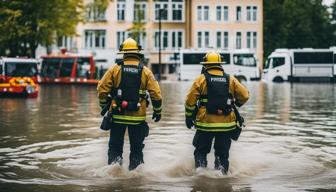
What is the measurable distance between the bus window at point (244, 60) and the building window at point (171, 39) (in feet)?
54.4

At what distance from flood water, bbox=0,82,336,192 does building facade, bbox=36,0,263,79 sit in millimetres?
57338

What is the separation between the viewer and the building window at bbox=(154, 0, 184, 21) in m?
79.0

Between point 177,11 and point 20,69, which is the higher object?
point 177,11

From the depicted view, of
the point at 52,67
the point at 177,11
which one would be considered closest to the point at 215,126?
the point at 52,67

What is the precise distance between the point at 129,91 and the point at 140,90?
17 centimetres

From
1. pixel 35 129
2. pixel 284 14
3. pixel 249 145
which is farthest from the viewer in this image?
pixel 284 14

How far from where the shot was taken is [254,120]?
19734 millimetres

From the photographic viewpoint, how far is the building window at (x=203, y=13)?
7956cm

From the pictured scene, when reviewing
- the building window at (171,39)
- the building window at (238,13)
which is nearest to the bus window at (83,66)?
the building window at (171,39)

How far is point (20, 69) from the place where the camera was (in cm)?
3803

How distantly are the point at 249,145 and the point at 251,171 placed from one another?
3270 mm

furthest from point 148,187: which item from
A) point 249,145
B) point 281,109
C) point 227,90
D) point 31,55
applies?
point 31,55

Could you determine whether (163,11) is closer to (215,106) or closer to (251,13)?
(251,13)

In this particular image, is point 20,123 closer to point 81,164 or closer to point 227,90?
point 81,164
